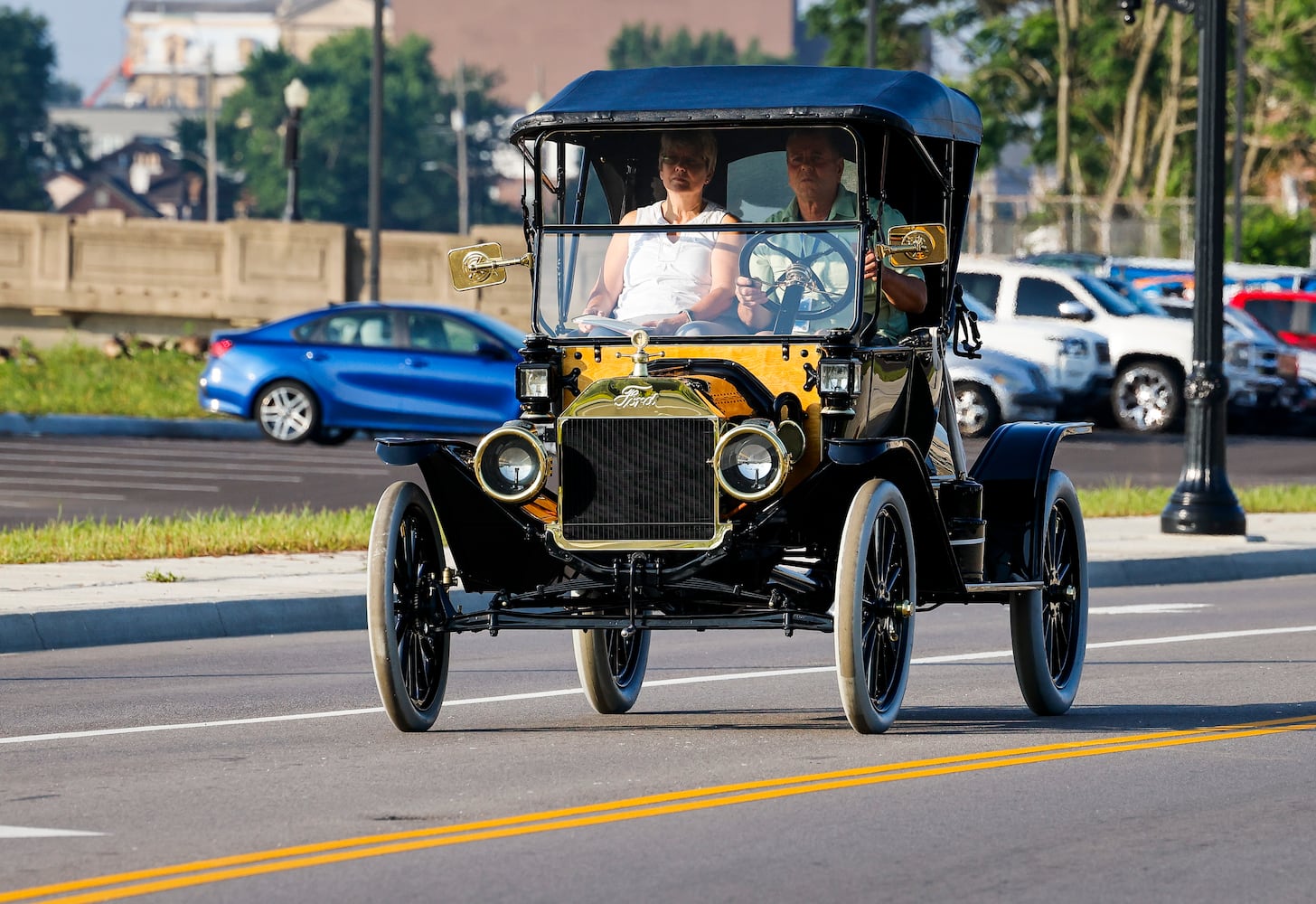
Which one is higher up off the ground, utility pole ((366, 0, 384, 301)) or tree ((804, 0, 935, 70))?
tree ((804, 0, 935, 70))

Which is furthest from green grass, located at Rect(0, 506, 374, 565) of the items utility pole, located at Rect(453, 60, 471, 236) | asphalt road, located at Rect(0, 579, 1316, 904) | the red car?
utility pole, located at Rect(453, 60, 471, 236)

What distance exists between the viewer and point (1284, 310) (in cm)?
3441

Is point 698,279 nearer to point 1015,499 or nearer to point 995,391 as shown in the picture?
point 1015,499

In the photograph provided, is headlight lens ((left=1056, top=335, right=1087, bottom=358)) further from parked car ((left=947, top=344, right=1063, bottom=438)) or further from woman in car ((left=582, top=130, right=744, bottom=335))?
woman in car ((left=582, top=130, right=744, bottom=335))

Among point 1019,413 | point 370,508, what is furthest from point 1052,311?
point 370,508

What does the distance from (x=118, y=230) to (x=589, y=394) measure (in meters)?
33.1

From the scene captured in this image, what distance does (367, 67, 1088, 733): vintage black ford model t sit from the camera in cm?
861

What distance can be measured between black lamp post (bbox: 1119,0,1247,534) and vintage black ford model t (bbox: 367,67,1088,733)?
8.77 meters

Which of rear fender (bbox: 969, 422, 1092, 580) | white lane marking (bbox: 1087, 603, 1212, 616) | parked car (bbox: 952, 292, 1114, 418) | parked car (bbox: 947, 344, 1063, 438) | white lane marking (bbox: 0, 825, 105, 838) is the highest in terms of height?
parked car (bbox: 952, 292, 1114, 418)

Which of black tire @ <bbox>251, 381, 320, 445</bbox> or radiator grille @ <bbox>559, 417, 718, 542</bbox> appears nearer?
radiator grille @ <bbox>559, 417, 718, 542</bbox>

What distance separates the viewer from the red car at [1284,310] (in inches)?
1348

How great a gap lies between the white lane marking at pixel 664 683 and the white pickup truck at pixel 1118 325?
15.7 metres

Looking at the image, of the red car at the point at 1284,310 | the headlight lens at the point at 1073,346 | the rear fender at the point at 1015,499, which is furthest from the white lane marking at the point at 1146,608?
the red car at the point at 1284,310

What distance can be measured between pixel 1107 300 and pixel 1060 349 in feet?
3.97
